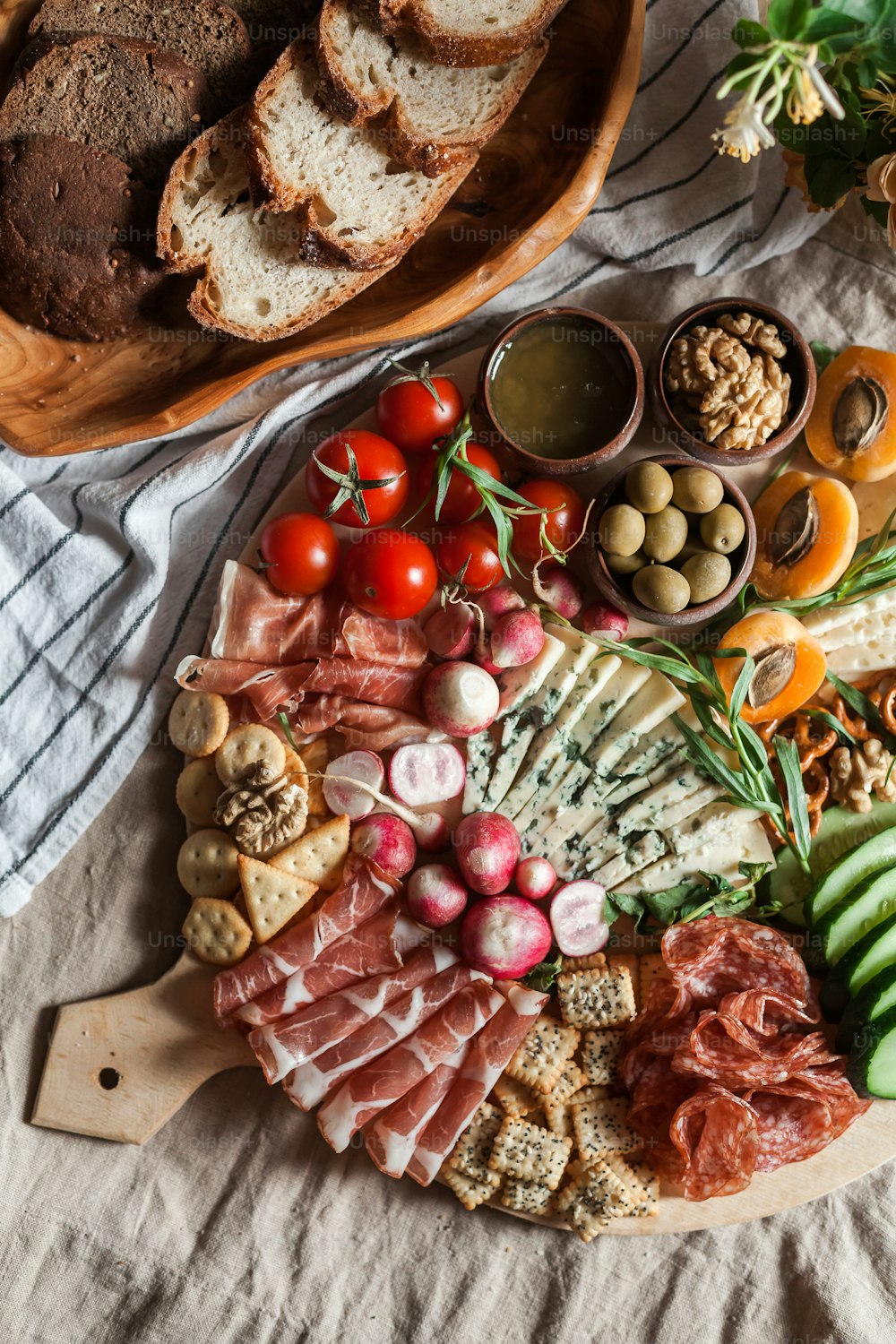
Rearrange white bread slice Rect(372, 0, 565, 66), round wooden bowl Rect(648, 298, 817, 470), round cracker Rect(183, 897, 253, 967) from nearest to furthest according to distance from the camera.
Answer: white bread slice Rect(372, 0, 565, 66) < round wooden bowl Rect(648, 298, 817, 470) < round cracker Rect(183, 897, 253, 967)

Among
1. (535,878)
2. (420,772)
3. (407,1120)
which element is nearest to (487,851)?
(535,878)

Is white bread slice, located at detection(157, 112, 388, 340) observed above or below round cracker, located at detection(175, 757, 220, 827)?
above

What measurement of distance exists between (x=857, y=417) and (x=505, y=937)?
1400 mm

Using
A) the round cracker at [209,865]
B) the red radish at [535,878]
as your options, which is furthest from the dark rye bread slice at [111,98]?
the red radish at [535,878]

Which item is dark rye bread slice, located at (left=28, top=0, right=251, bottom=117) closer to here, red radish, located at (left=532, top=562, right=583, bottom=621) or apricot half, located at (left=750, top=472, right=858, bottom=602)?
red radish, located at (left=532, top=562, right=583, bottom=621)

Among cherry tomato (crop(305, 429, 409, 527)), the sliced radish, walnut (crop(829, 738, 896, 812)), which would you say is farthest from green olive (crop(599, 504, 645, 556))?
walnut (crop(829, 738, 896, 812))

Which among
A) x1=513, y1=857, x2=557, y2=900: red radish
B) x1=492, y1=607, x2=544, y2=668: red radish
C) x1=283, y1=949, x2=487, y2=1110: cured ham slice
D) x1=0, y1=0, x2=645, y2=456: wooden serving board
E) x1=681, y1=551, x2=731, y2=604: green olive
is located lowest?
x1=283, y1=949, x2=487, y2=1110: cured ham slice

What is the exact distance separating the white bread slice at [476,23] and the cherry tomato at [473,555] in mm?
970

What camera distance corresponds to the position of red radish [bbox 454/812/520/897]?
7.28ft

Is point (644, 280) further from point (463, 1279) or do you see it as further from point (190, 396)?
point (463, 1279)

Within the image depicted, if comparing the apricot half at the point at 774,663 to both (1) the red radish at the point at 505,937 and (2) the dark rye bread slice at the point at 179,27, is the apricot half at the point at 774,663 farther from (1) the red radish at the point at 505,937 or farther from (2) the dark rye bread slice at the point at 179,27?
(2) the dark rye bread slice at the point at 179,27

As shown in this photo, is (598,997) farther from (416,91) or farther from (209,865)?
(416,91)

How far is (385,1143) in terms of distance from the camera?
2.26m

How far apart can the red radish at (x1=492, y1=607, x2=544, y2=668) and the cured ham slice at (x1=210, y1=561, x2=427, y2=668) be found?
0.63 ft
